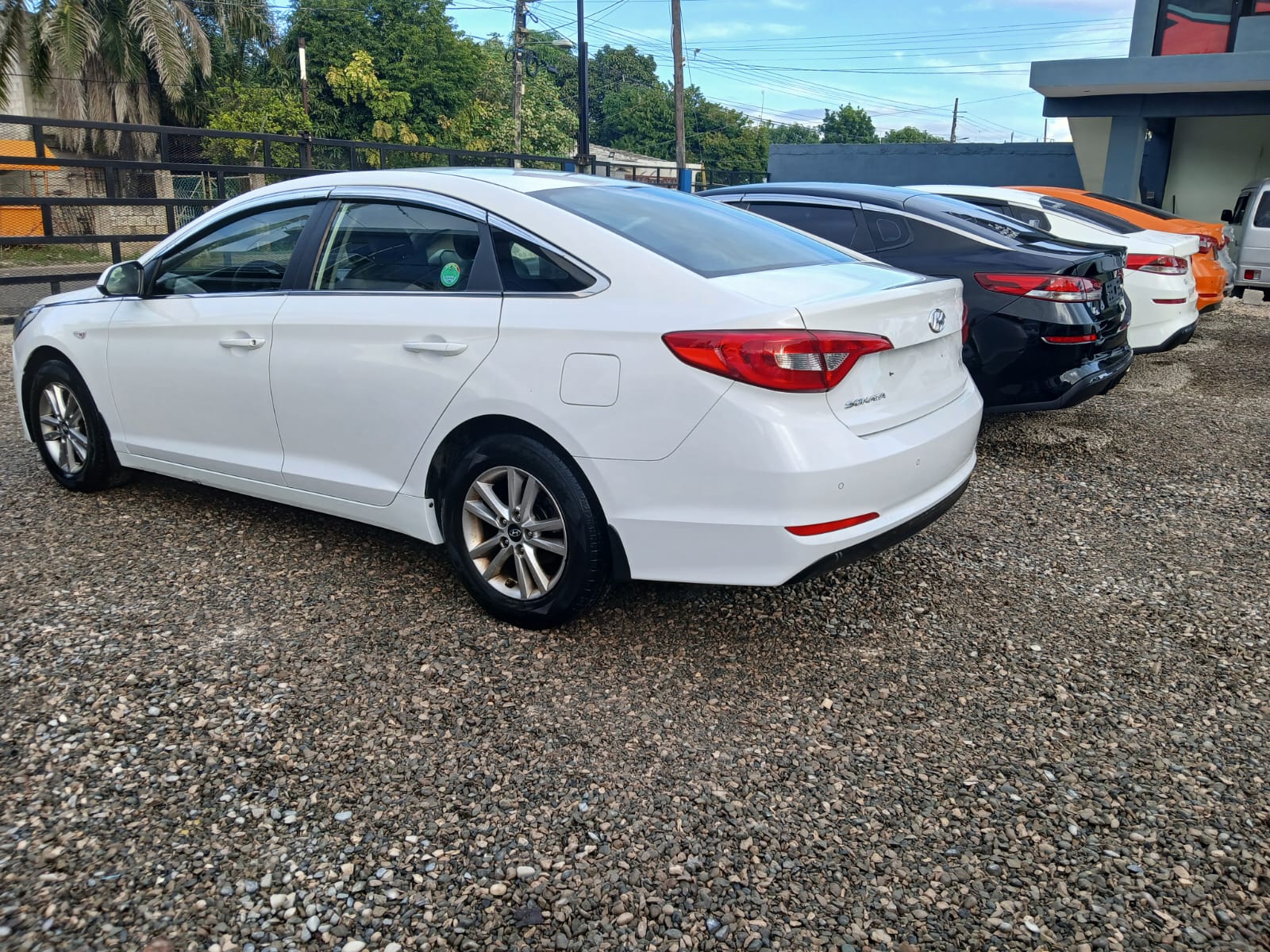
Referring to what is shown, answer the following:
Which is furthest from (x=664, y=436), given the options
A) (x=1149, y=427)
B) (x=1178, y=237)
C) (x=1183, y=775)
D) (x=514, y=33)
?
(x=514, y=33)

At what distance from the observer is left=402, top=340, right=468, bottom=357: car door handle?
11.8 feet

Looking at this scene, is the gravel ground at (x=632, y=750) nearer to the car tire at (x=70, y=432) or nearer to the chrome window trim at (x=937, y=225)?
the car tire at (x=70, y=432)

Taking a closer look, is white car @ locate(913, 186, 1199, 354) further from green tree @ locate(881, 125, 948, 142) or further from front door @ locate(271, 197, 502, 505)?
green tree @ locate(881, 125, 948, 142)

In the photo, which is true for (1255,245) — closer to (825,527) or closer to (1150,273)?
(1150,273)

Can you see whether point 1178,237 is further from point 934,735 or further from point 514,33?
point 514,33

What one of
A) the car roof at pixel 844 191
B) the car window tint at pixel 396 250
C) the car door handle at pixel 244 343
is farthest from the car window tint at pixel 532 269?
the car roof at pixel 844 191


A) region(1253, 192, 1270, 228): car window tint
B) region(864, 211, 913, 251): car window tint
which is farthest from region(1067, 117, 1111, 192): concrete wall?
region(864, 211, 913, 251): car window tint

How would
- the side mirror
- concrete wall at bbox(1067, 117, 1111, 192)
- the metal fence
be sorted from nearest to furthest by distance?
the side mirror < the metal fence < concrete wall at bbox(1067, 117, 1111, 192)

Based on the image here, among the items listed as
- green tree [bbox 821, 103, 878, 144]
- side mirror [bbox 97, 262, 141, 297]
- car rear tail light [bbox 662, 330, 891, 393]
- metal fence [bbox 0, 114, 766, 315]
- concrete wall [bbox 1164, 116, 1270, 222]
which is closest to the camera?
car rear tail light [bbox 662, 330, 891, 393]

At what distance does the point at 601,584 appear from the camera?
3.51m

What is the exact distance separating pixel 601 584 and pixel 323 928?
1.49 m

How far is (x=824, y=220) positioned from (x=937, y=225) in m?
0.78

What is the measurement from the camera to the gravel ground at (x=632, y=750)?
236 centimetres

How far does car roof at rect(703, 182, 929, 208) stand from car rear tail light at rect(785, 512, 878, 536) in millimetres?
4142
